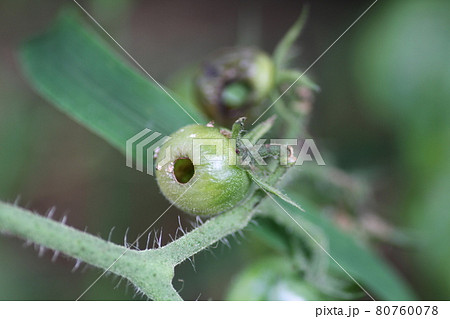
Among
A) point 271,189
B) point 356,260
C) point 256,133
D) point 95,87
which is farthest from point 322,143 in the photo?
point 271,189

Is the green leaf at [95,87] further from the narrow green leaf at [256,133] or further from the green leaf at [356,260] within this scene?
the green leaf at [356,260]

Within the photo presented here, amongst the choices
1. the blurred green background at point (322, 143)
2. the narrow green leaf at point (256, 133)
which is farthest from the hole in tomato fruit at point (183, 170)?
the blurred green background at point (322, 143)

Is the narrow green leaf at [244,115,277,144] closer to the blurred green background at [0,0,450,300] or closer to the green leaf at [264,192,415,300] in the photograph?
the green leaf at [264,192,415,300]

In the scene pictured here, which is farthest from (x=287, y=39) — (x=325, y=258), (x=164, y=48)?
(x=164, y=48)

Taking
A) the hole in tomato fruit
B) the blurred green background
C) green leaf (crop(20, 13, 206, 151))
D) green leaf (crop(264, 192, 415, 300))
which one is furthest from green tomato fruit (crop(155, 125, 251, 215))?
the blurred green background

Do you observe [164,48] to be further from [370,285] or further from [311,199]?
[370,285]
